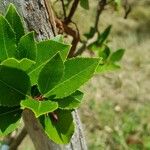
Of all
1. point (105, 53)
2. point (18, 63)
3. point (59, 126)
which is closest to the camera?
point (18, 63)

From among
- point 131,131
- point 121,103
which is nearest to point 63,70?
point 131,131

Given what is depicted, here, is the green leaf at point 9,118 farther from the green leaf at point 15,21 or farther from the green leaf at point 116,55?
the green leaf at point 116,55

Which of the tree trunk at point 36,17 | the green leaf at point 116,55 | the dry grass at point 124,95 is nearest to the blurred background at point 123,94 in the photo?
the dry grass at point 124,95

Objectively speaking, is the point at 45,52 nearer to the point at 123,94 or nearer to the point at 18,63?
the point at 18,63

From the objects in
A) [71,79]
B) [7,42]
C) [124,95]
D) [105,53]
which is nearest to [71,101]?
[71,79]

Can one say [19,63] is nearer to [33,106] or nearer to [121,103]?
[33,106]

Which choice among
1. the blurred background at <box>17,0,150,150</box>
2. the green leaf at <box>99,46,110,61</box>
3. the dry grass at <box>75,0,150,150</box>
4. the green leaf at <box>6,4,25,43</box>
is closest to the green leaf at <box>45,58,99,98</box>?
the green leaf at <box>6,4,25,43</box>
